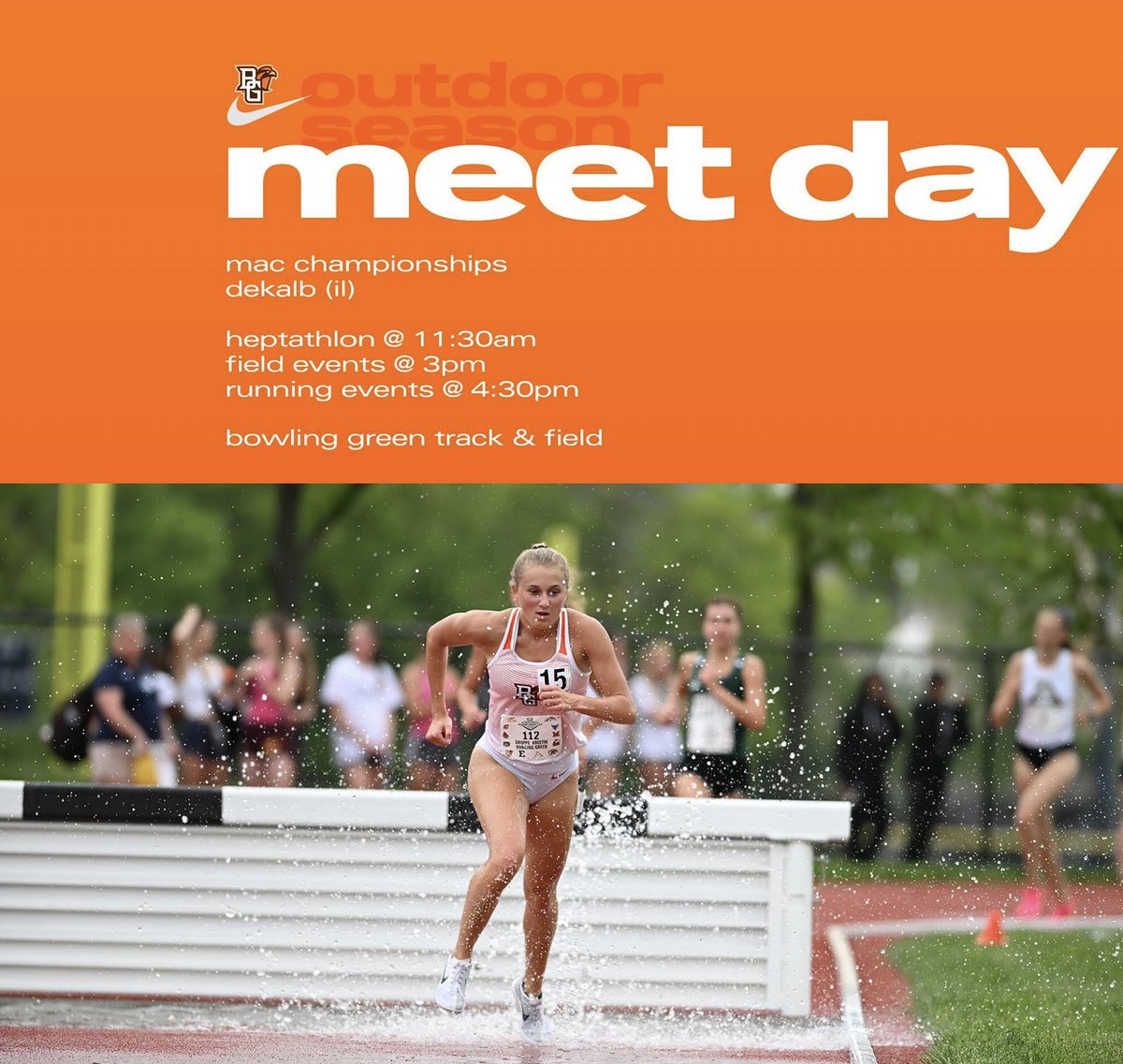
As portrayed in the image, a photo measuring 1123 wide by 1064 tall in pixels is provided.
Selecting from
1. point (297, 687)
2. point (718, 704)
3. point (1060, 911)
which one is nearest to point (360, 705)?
point (297, 687)

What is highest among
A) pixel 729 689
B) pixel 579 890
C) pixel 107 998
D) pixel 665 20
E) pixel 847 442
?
pixel 665 20

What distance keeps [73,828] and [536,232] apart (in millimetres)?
3679

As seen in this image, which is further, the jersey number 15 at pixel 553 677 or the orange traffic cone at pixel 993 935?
the orange traffic cone at pixel 993 935

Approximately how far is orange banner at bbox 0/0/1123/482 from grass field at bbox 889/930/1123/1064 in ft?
8.27

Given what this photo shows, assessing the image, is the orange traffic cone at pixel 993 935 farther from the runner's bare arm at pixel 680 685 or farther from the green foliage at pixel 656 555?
the green foliage at pixel 656 555

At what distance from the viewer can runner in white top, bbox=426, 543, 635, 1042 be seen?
24.9 feet

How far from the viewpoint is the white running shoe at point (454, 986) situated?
779cm

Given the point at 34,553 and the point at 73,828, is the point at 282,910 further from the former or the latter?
the point at 34,553

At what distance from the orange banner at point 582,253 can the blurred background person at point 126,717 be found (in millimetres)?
4340

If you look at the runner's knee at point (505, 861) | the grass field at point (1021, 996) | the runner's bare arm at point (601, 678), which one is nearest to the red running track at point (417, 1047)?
the grass field at point (1021, 996)

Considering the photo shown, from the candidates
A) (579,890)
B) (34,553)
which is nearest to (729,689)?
(579,890)

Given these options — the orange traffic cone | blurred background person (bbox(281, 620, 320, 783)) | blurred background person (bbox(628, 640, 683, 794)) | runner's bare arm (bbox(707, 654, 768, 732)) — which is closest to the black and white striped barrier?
runner's bare arm (bbox(707, 654, 768, 732))

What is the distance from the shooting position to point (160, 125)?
29.4 ft

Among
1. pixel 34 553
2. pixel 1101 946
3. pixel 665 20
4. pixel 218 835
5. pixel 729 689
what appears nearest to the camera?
pixel 665 20
